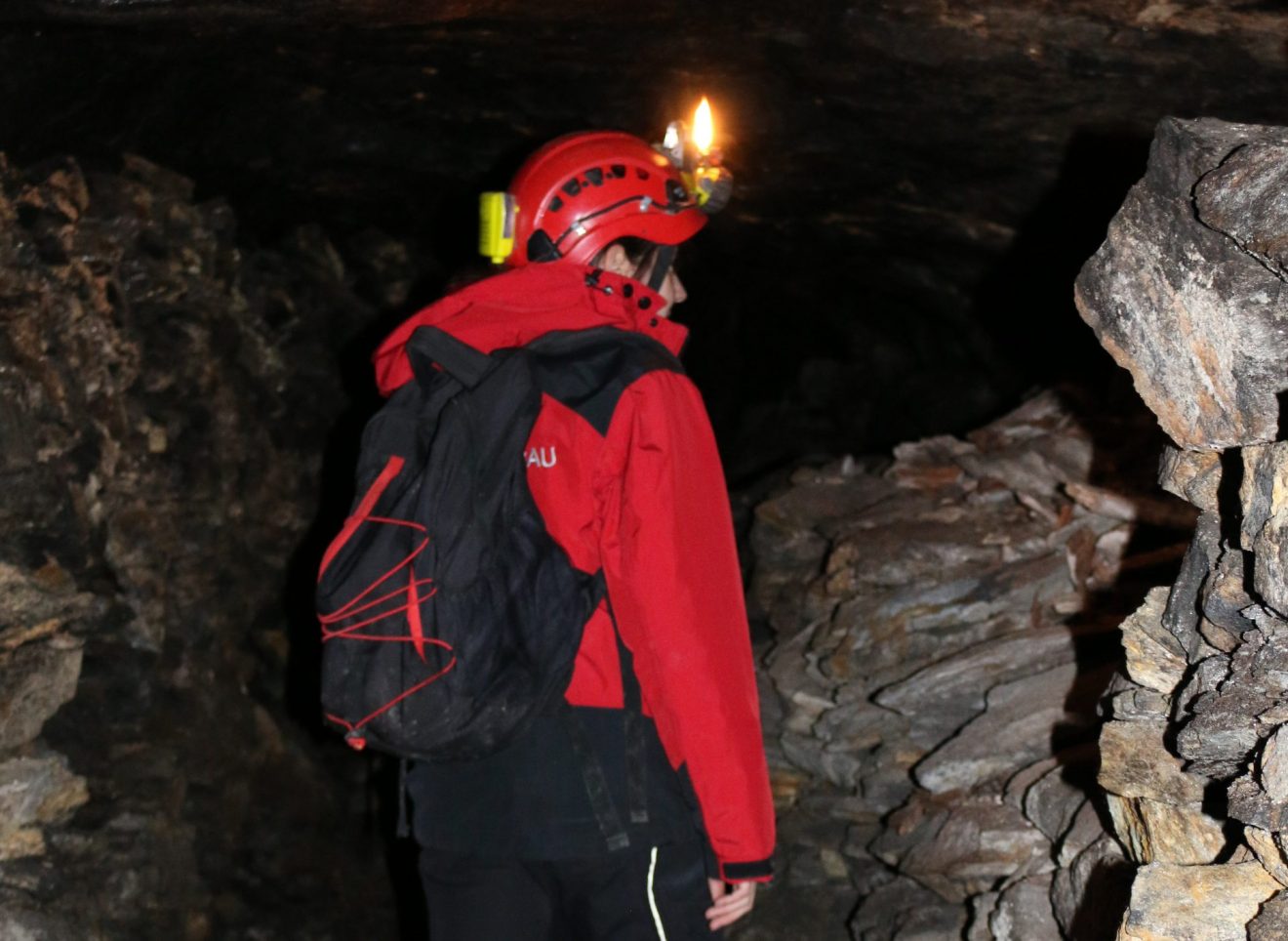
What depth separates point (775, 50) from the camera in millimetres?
4207

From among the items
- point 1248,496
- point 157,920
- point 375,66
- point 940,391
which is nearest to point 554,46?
point 375,66

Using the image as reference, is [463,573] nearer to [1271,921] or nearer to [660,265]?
[660,265]

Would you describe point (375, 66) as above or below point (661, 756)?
above

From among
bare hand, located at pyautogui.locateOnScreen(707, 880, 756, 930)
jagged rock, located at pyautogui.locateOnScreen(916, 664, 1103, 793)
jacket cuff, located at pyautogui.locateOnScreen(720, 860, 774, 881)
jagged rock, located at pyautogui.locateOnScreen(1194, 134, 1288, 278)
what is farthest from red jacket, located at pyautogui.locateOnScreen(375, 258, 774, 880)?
jagged rock, located at pyautogui.locateOnScreen(916, 664, 1103, 793)

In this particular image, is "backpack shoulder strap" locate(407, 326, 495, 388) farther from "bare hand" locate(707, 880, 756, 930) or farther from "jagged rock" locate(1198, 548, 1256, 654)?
"jagged rock" locate(1198, 548, 1256, 654)

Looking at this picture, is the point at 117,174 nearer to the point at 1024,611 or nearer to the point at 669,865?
the point at 669,865

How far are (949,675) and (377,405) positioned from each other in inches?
112

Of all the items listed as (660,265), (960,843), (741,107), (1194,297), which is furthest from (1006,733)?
(741,107)

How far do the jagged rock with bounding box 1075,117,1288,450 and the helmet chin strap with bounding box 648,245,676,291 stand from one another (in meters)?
1.04

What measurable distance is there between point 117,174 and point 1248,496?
12.7 ft

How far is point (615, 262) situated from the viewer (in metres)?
3.18

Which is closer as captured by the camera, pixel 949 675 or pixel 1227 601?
pixel 1227 601

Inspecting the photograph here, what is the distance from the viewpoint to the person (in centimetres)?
264

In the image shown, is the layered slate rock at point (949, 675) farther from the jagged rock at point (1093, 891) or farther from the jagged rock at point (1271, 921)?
the jagged rock at point (1271, 921)
